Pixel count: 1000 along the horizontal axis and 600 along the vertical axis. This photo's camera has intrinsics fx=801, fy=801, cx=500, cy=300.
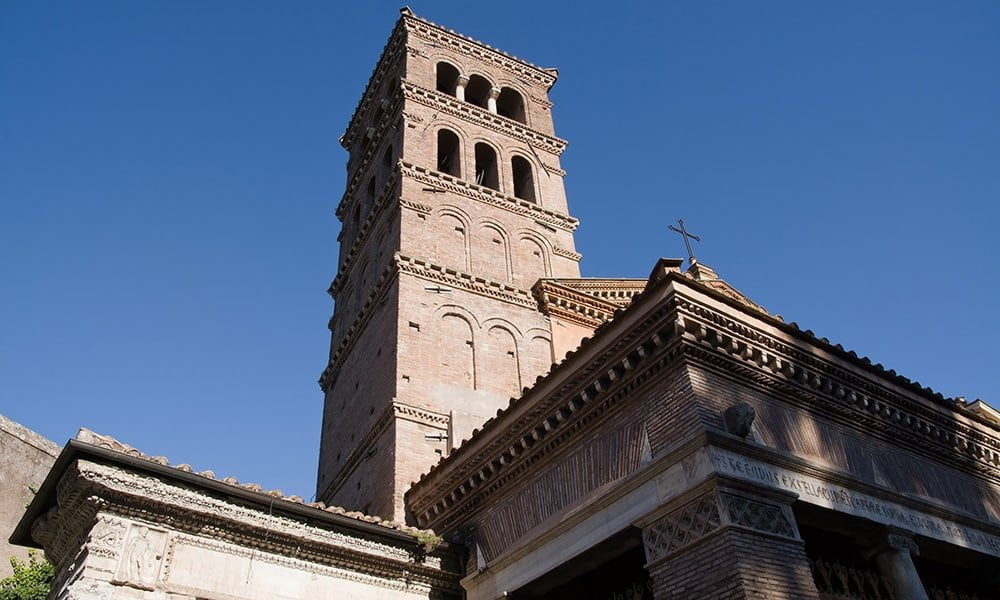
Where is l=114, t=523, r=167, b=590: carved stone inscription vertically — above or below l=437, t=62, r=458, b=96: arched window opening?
below

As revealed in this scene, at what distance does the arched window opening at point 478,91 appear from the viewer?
25.2 m

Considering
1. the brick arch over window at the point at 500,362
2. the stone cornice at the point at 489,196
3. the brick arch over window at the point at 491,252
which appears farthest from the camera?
the stone cornice at the point at 489,196

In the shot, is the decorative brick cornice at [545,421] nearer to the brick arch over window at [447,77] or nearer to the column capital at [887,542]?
the column capital at [887,542]

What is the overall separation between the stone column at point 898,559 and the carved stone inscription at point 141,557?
→ 8254 mm

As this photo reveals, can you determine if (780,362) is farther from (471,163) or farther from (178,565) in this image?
(471,163)

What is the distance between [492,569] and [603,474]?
2.36 meters

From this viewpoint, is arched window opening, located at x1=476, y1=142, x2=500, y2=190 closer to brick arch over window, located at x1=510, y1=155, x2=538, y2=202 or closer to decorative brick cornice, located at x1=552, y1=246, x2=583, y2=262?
brick arch over window, located at x1=510, y1=155, x2=538, y2=202

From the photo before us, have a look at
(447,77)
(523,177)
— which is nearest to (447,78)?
(447,77)

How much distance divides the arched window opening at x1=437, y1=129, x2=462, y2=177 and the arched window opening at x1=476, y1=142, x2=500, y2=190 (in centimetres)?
73

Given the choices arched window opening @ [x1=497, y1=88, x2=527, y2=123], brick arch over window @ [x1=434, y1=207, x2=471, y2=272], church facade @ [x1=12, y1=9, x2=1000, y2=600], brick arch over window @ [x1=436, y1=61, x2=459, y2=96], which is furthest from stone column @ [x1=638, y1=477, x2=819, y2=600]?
brick arch over window @ [x1=436, y1=61, x2=459, y2=96]

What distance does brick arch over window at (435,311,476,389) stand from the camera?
1569cm

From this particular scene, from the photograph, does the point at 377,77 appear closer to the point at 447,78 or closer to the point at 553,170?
the point at 447,78

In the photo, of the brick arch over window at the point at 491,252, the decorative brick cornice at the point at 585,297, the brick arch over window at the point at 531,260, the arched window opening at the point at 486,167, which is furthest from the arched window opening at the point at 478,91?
the decorative brick cornice at the point at 585,297

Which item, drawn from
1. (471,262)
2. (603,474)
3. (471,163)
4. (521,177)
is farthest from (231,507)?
(521,177)
